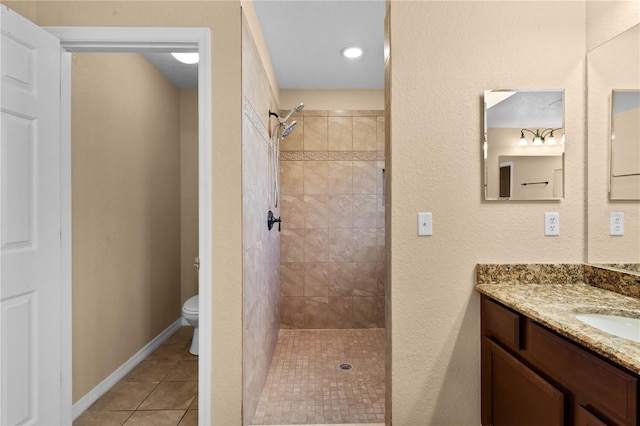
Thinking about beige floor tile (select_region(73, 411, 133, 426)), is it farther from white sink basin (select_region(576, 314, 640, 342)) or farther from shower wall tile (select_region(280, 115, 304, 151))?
shower wall tile (select_region(280, 115, 304, 151))

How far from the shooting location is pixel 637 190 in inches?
56.9

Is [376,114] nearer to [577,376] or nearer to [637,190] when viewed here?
[637,190]

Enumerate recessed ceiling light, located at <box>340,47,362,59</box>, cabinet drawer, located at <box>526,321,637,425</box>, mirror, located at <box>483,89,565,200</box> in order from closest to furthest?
cabinet drawer, located at <box>526,321,637,425</box> < mirror, located at <box>483,89,565,200</box> < recessed ceiling light, located at <box>340,47,362,59</box>

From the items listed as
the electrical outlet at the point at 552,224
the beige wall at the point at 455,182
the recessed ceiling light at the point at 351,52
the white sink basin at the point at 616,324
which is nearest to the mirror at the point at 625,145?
the beige wall at the point at 455,182

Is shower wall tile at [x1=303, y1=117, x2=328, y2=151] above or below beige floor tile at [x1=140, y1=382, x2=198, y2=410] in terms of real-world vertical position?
Result: above

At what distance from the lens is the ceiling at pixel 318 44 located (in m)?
2.08

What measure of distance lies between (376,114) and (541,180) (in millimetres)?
2070

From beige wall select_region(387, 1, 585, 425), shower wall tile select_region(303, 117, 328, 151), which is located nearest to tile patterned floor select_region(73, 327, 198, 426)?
beige wall select_region(387, 1, 585, 425)

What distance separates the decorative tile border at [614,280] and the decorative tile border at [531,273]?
0.04 meters

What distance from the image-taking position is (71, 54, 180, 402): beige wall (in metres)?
2.06

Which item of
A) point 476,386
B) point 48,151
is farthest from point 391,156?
point 48,151

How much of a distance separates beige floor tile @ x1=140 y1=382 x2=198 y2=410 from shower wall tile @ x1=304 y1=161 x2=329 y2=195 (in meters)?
2.01

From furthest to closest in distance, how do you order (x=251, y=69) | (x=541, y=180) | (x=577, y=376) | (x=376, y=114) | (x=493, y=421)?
1. (x=376, y=114)
2. (x=251, y=69)
3. (x=541, y=180)
4. (x=493, y=421)
5. (x=577, y=376)

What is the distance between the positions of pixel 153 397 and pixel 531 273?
2382mm
